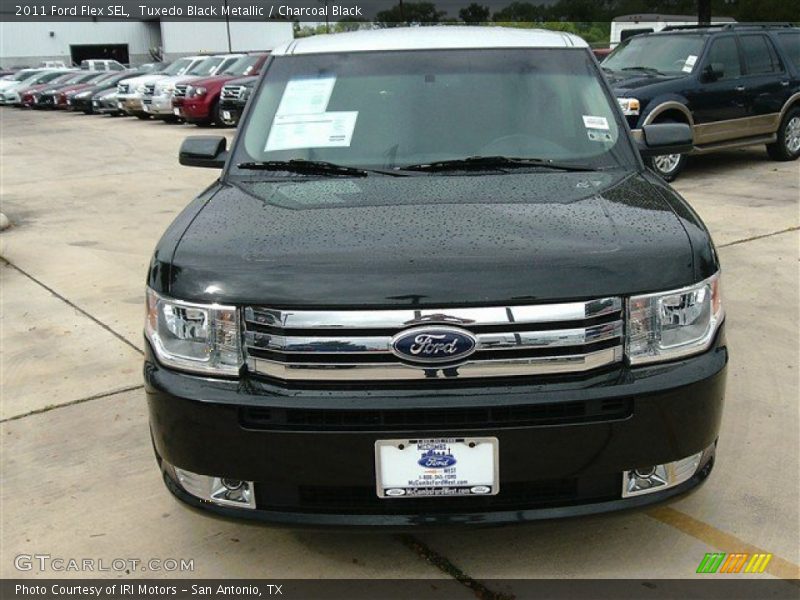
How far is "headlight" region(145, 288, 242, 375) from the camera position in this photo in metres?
2.49

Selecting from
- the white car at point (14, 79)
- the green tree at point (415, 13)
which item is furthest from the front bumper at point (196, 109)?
the white car at point (14, 79)

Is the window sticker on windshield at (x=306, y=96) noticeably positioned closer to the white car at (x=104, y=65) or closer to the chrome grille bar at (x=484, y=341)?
the chrome grille bar at (x=484, y=341)

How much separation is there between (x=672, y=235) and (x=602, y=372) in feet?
1.65

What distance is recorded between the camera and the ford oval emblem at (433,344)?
238 centimetres

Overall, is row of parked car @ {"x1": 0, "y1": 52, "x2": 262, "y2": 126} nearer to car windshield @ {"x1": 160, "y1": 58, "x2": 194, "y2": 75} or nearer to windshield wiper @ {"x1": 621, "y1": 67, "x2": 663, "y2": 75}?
car windshield @ {"x1": 160, "y1": 58, "x2": 194, "y2": 75}

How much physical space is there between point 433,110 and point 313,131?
0.51 metres

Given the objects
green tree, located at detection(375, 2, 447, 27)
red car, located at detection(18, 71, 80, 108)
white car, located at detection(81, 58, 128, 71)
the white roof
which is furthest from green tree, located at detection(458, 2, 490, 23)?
the white roof

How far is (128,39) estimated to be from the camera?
7575cm

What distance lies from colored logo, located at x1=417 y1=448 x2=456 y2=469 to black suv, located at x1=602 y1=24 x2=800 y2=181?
26.7ft

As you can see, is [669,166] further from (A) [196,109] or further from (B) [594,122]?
(A) [196,109]

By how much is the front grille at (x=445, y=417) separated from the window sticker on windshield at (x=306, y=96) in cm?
164

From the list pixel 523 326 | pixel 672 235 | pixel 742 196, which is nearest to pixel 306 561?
pixel 523 326

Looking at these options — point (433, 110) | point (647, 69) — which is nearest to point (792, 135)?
point (647, 69)

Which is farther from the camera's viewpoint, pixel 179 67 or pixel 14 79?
pixel 14 79
